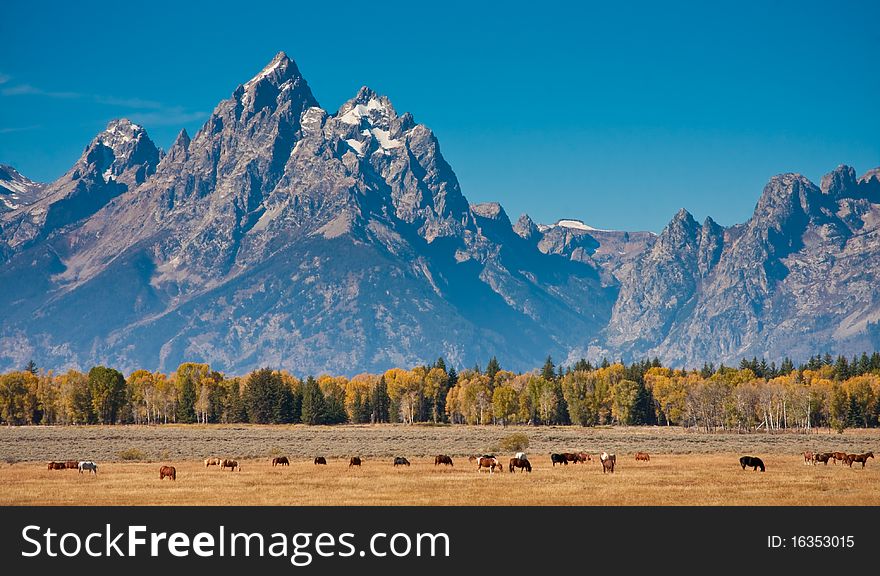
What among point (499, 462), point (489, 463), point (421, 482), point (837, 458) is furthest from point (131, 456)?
point (837, 458)

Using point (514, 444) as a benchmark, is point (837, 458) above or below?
below

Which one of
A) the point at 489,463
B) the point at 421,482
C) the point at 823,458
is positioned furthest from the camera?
the point at 823,458

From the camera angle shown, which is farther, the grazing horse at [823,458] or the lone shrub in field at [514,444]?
the lone shrub in field at [514,444]

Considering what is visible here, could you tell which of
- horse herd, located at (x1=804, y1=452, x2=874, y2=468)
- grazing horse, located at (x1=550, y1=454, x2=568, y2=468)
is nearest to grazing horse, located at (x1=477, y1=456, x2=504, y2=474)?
grazing horse, located at (x1=550, y1=454, x2=568, y2=468)

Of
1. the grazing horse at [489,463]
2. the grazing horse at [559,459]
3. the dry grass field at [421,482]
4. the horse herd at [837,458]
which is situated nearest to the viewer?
the dry grass field at [421,482]

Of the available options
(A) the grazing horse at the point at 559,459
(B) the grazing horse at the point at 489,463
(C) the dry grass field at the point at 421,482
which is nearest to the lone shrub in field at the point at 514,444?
(C) the dry grass field at the point at 421,482

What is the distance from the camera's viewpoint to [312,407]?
190875 mm

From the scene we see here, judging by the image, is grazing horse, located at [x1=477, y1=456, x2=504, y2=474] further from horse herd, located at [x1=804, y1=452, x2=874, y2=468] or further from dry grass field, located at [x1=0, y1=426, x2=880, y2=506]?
horse herd, located at [x1=804, y1=452, x2=874, y2=468]

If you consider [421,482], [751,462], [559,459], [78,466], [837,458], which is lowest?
[837,458]

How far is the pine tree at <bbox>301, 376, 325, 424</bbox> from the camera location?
7480 inches

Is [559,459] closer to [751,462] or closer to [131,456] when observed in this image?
[751,462]

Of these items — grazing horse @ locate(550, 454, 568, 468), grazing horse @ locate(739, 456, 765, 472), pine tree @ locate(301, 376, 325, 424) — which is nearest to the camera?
grazing horse @ locate(739, 456, 765, 472)

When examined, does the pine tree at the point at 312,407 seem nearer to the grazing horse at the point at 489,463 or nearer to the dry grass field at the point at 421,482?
the dry grass field at the point at 421,482

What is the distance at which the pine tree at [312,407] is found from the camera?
190000 millimetres
